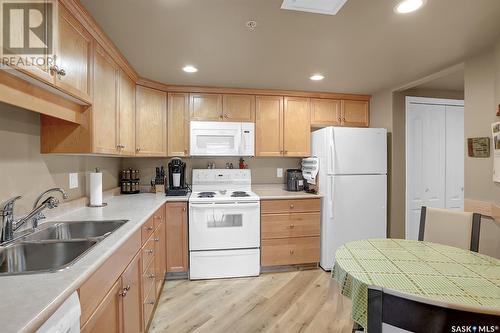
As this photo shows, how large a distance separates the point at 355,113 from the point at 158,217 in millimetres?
2873

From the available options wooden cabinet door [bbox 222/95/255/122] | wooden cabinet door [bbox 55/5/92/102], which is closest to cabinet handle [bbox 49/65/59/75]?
wooden cabinet door [bbox 55/5/92/102]

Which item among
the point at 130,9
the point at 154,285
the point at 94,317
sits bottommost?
the point at 154,285

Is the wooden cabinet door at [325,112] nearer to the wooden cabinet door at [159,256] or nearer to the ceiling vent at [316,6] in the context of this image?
the ceiling vent at [316,6]

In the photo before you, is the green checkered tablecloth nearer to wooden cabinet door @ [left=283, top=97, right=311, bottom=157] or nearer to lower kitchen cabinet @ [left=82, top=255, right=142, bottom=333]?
lower kitchen cabinet @ [left=82, top=255, right=142, bottom=333]

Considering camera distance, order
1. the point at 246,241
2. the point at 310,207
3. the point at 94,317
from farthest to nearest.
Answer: the point at 310,207, the point at 246,241, the point at 94,317

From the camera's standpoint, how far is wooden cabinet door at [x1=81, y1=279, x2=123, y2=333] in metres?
1.00

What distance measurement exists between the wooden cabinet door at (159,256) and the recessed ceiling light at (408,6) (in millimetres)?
2440

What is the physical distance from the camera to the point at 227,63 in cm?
238

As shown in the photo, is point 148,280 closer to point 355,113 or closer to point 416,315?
point 416,315

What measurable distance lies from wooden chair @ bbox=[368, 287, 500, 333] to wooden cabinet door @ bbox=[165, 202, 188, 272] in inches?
91.0

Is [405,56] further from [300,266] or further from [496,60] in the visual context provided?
[300,266]

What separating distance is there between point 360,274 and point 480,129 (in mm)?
1936

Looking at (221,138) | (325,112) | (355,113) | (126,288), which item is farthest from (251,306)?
(355,113)

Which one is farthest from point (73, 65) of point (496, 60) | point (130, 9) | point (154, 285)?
point (496, 60)
